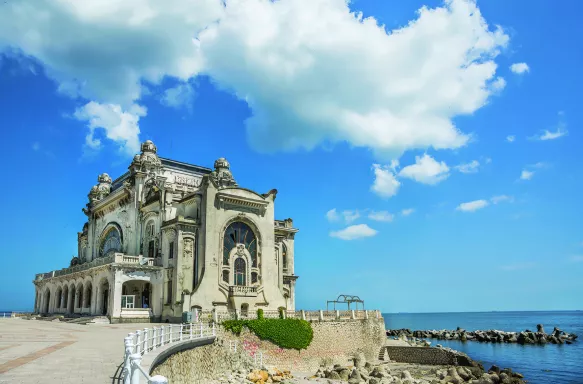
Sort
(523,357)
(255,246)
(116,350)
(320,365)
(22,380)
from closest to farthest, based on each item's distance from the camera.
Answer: (22,380)
(116,350)
(320,365)
(255,246)
(523,357)

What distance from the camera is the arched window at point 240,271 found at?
153 feet

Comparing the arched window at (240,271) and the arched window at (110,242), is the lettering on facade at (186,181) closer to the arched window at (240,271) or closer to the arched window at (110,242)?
the arched window at (110,242)

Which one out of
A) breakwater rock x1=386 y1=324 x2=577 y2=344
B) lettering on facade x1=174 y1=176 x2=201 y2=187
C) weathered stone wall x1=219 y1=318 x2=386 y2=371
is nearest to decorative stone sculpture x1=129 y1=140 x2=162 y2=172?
lettering on facade x1=174 y1=176 x2=201 y2=187

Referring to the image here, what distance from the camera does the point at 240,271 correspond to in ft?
154

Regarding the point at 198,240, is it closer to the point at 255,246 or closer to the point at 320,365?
the point at 255,246

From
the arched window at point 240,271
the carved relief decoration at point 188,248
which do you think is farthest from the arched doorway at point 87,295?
the arched window at point 240,271

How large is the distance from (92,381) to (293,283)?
146 feet

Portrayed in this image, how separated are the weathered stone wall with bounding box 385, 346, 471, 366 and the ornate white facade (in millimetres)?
12772

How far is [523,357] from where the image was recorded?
60750 millimetres

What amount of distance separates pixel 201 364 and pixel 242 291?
17.0 metres

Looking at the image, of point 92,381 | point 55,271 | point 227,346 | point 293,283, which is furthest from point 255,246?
point 92,381

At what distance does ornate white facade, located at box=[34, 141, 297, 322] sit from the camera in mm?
43594

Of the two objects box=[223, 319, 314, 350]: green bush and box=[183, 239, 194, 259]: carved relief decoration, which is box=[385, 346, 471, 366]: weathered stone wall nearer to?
box=[223, 319, 314, 350]: green bush

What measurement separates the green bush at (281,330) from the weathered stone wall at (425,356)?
12604 millimetres
